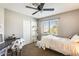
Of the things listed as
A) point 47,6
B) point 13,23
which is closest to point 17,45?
point 13,23

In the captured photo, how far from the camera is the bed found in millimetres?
1995

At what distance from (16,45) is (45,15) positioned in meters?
1.60

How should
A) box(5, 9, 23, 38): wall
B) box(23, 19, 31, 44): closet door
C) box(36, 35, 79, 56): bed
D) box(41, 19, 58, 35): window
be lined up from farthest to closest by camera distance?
1. box(41, 19, 58, 35): window
2. box(23, 19, 31, 44): closet door
3. box(5, 9, 23, 38): wall
4. box(36, 35, 79, 56): bed

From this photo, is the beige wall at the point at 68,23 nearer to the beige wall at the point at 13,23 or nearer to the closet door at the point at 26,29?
the closet door at the point at 26,29

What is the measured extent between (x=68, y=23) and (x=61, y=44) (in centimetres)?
78

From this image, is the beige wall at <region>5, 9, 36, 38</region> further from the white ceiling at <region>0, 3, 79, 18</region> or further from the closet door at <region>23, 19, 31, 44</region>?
the white ceiling at <region>0, 3, 79, 18</region>

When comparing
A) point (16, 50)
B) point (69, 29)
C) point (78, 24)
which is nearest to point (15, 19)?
point (16, 50)

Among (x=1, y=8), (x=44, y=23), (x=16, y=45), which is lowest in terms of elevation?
(x=16, y=45)

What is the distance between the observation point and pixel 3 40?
222cm

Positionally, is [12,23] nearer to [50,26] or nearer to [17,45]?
[17,45]

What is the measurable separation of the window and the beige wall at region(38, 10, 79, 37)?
0.19m

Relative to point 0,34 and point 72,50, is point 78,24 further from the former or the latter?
point 0,34

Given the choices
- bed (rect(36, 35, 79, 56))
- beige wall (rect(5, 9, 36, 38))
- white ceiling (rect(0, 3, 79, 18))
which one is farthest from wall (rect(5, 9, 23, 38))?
bed (rect(36, 35, 79, 56))

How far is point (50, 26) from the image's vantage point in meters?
2.56
